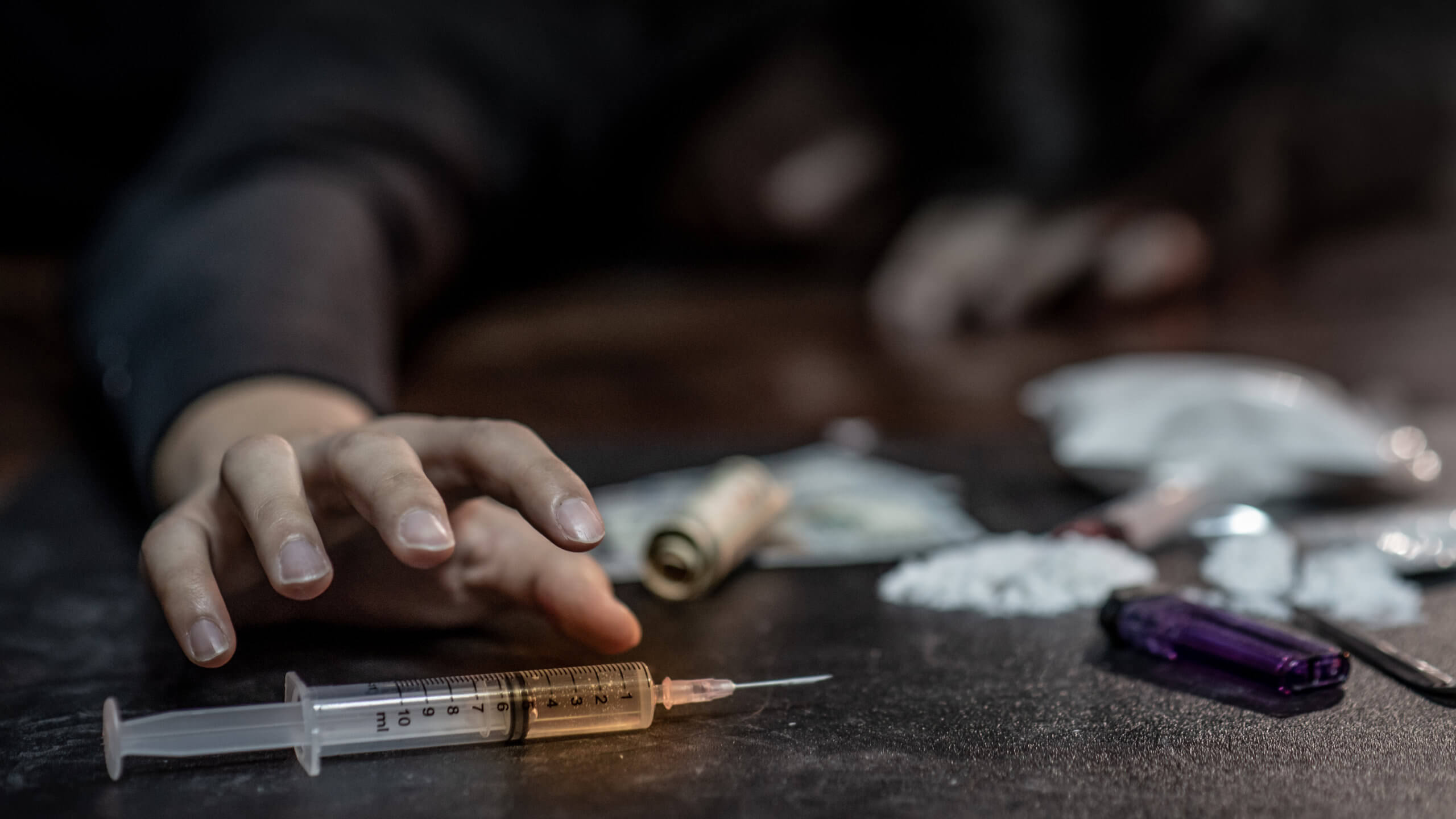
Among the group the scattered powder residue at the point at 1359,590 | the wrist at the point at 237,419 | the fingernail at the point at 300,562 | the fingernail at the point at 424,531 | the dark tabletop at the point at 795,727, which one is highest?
the wrist at the point at 237,419

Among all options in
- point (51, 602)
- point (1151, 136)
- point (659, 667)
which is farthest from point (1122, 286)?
point (51, 602)

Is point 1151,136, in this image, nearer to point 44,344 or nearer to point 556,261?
point 556,261

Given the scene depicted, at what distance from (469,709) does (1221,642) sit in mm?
336

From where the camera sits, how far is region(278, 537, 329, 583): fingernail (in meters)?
0.43

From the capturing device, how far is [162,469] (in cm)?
67

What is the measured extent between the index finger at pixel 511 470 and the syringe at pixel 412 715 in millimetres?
62

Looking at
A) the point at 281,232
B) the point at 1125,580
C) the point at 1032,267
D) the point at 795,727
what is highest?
the point at 1032,267

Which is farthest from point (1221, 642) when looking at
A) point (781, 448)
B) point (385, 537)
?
point (781, 448)

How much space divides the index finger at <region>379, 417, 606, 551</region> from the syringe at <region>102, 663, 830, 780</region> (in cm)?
6

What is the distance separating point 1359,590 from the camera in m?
0.62

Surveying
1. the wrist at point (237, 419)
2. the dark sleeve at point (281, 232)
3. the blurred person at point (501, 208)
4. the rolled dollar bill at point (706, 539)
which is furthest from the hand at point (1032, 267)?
the wrist at point (237, 419)

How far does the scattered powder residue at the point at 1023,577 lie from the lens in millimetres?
626

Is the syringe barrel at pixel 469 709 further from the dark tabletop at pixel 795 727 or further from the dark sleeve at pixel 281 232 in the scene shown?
the dark sleeve at pixel 281 232

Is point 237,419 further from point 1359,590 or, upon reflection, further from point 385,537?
point 1359,590
